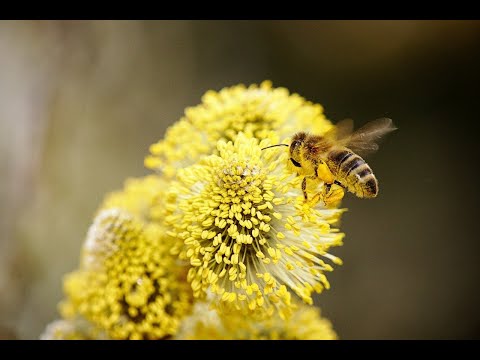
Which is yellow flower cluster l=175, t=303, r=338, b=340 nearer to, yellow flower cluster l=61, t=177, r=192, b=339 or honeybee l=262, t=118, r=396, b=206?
yellow flower cluster l=61, t=177, r=192, b=339

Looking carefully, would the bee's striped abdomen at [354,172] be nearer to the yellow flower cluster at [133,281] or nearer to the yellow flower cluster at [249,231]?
the yellow flower cluster at [249,231]

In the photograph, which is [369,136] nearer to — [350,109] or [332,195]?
[332,195]

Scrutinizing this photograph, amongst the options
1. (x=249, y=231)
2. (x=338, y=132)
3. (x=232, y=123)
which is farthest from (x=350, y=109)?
(x=249, y=231)

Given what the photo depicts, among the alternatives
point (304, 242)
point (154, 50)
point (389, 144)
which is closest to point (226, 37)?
point (154, 50)

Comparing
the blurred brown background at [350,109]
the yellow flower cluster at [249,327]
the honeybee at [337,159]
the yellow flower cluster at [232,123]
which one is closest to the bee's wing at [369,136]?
the honeybee at [337,159]

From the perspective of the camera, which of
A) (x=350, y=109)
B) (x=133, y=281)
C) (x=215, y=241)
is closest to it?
(x=215, y=241)
